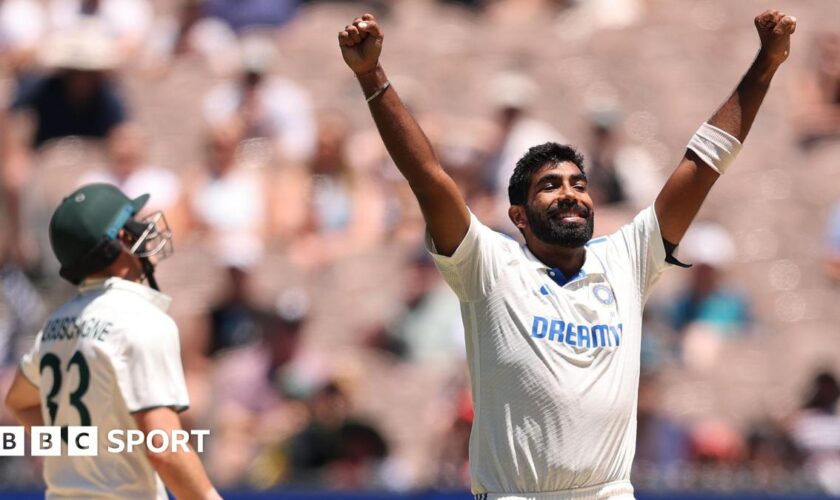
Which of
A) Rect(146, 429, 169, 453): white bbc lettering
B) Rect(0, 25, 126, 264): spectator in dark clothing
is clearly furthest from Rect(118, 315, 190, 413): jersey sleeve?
Rect(0, 25, 126, 264): spectator in dark clothing

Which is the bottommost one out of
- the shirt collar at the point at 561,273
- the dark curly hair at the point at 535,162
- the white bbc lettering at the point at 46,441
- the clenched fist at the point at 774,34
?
the white bbc lettering at the point at 46,441

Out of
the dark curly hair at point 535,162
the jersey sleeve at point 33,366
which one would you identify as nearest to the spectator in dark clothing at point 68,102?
the jersey sleeve at point 33,366

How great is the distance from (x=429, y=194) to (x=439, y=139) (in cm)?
756

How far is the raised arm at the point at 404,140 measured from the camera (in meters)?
5.46

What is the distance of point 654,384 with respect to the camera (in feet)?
34.8

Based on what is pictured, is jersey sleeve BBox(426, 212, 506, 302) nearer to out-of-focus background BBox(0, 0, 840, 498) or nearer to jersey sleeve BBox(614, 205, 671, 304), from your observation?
jersey sleeve BBox(614, 205, 671, 304)

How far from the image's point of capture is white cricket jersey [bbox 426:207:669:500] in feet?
17.9

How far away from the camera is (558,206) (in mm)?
5660

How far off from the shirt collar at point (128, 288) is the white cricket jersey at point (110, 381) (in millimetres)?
22

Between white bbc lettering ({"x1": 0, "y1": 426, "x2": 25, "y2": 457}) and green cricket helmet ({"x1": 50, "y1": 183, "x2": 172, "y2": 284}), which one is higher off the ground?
green cricket helmet ({"x1": 50, "y1": 183, "x2": 172, "y2": 284})

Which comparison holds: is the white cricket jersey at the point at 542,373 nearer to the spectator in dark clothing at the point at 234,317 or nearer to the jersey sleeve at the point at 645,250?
the jersey sleeve at the point at 645,250

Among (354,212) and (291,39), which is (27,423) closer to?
(354,212)

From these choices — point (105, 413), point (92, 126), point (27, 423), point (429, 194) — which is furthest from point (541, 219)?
point (92, 126)

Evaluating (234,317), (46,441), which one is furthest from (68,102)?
(46,441)
